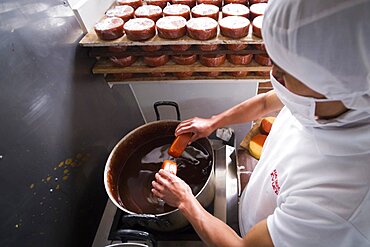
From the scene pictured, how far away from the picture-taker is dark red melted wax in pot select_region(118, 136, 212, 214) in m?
0.86

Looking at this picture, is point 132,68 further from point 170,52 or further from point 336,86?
point 336,86

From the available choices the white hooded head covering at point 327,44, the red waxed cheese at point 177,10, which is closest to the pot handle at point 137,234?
the white hooded head covering at point 327,44

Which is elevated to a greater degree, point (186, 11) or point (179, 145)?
point (186, 11)

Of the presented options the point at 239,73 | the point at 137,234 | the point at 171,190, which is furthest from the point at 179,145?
the point at 239,73

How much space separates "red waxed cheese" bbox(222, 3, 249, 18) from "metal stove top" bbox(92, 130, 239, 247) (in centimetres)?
53

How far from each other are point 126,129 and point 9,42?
70 centimetres

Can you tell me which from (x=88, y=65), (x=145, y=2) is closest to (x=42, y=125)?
(x=88, y=65)

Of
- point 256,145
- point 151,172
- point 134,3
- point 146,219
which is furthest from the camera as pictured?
point 256,145

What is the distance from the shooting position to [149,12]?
0.97 meters

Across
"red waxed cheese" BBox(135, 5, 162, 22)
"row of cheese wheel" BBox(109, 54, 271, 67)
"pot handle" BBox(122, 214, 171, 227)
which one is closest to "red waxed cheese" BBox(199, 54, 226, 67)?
"row of cheese wheel" BBox(109, 54, 271, 67)

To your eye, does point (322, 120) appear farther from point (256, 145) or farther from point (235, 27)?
point (256, 145)

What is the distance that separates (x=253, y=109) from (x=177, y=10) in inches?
19.9

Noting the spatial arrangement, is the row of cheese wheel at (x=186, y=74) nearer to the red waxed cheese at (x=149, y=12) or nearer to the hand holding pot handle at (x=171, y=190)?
the red waxed cheese at (x=149, y=12)

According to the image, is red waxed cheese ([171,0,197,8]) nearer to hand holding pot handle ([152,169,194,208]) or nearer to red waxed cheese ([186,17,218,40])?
red waxed cheese ([186,17,218,40])
